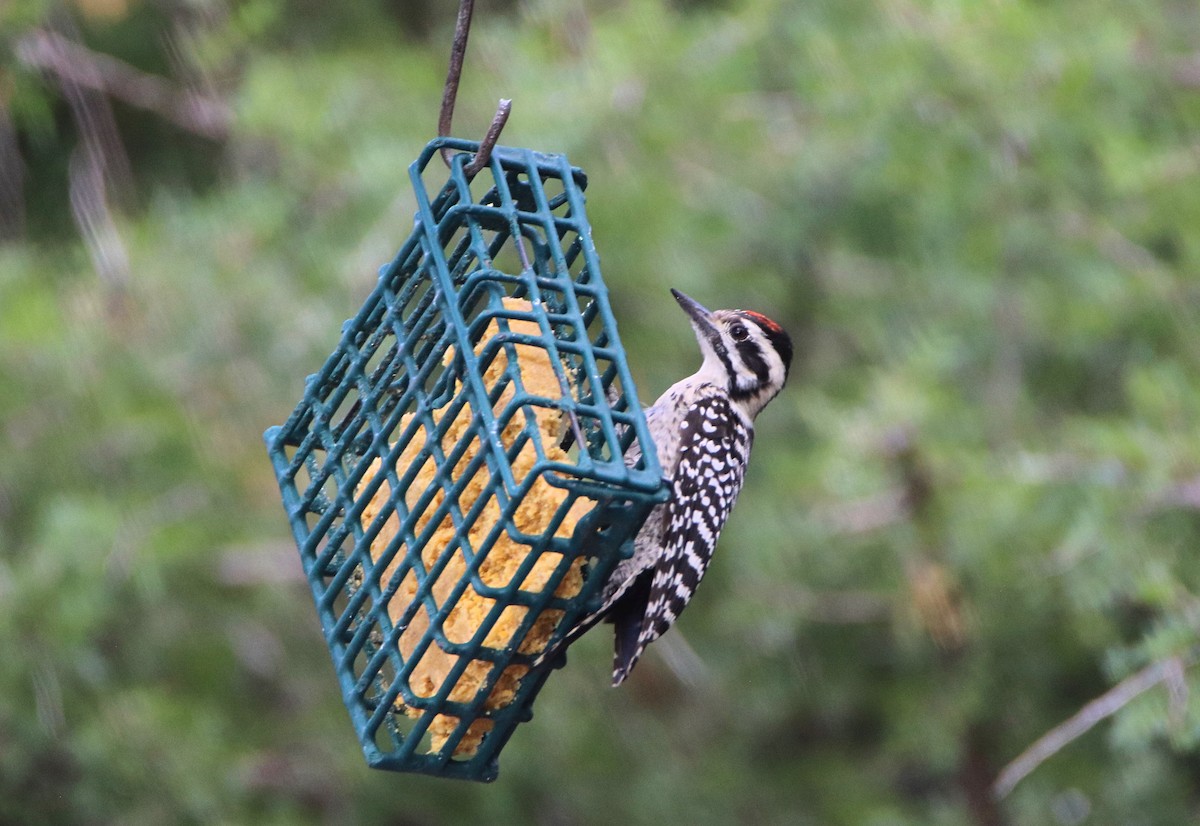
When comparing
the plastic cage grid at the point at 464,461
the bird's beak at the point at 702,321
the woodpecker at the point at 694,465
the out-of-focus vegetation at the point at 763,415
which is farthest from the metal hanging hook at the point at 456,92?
the out-of-focus vegetation at the point at 763,415

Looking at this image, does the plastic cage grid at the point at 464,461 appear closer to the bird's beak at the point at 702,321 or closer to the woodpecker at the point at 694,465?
the woodpecker at the point at 694,465

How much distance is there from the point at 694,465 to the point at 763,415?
9.65ft

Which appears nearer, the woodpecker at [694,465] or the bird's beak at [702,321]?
the woodpecker at [694,465]

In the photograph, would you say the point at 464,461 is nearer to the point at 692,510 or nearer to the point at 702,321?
the point at 692,510

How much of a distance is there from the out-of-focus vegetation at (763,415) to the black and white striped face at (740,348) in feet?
3.86

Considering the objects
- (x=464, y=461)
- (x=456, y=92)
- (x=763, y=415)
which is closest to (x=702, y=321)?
(x=464, y=461)

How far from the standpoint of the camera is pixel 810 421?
674 cm

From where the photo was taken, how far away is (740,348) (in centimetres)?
478

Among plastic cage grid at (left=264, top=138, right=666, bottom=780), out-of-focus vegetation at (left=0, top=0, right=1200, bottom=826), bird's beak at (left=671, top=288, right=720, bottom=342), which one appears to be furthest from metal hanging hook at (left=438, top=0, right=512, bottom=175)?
out-of-focus vegetation at (left=0, top=0, right=1200, bottom=826)

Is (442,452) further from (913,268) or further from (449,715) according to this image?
(913,268)

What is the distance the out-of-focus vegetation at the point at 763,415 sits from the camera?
614 cm

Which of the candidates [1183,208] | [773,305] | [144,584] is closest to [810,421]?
[773,305]

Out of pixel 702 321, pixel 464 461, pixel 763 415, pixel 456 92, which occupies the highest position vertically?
pixel 763 415

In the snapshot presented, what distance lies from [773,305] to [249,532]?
9.17 feet
